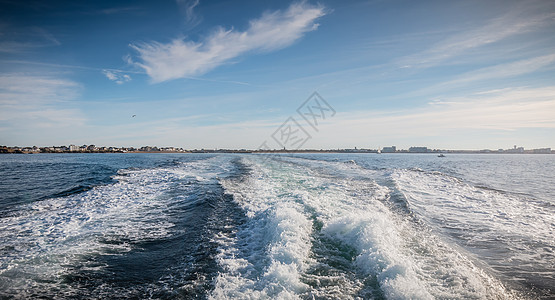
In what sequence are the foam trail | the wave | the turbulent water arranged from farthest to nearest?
1. the wave
2. the turbulent water
3. the foam trail

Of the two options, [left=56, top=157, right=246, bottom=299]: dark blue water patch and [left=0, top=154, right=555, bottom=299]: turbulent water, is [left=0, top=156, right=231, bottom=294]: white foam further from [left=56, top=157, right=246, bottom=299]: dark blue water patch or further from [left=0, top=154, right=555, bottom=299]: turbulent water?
[left=56, top=157, right=246, bottom=299]: dark blue water patch

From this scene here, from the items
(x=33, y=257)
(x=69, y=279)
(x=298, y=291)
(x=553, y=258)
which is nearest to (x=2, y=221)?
(x=33, y=257)

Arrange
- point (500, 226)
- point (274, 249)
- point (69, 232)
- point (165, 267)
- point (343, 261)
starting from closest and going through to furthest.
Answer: point (165, 267)
point (343, 261)
point (274, 249)
point (69, 232)
point (500, 226)

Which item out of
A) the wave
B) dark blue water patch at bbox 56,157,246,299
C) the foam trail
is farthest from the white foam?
the wave

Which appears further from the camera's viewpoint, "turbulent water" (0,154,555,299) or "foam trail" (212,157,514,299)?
"turbulent water" (0,154,555,299)

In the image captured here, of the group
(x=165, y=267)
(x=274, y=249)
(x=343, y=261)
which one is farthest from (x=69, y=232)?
(x=343, y=261)

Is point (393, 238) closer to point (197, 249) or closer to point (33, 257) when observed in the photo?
point (197, 249)

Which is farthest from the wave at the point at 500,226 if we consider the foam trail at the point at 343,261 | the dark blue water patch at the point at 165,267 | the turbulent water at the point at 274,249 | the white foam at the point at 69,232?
the white foam at the point at 69,232

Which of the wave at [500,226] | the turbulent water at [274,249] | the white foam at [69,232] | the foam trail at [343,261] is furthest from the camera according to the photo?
the wave at [500,226]

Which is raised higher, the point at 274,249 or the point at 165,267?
the point at 274,249

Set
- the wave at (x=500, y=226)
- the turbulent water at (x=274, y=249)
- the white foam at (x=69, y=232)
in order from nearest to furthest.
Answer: the turbulent water at (x=274, y=249) → the white foam at (x=69, y=232) → the wave at (x=500, y=226)

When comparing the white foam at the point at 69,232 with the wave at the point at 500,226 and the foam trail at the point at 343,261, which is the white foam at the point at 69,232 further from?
the wave at the point at 500,226

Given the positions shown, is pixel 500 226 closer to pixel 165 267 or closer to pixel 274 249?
pixel 274 249

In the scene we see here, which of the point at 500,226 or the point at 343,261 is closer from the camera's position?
the point at 343,261
